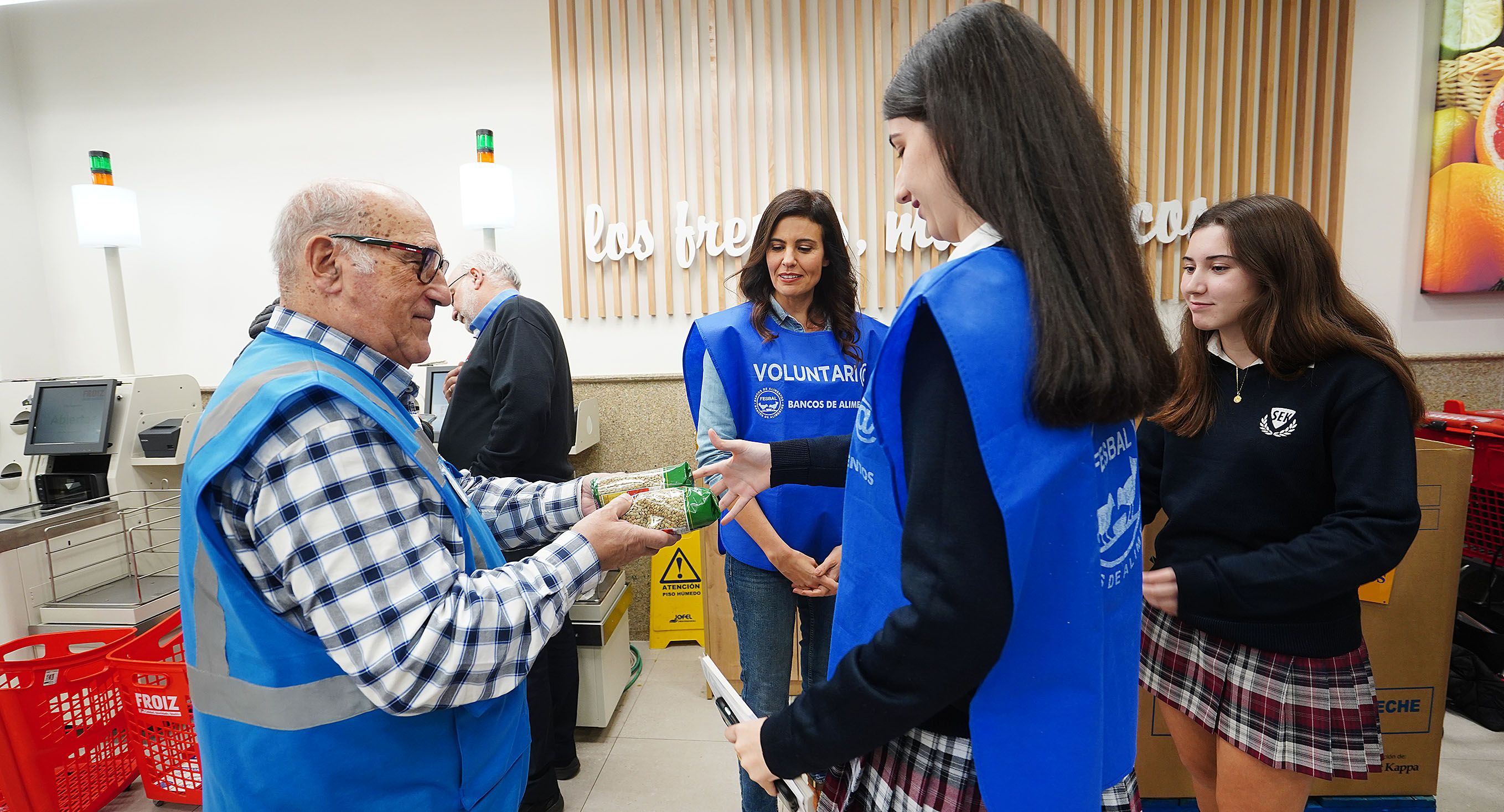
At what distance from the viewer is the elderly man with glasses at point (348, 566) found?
0.92 m

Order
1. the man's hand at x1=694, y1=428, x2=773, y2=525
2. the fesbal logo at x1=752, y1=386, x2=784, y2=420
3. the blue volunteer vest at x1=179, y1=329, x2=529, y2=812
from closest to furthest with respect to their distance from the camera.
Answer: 1. the blue volunteer vest at x1=179, y1=329, x2=529, y2=812
2. the man's hand at x1=694, y1=428, x2=773, y2=525
3. the fesbal logo at x1=752, y1=386, x2=784, y2=420

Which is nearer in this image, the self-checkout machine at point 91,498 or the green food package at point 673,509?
the green food package at point 673,509

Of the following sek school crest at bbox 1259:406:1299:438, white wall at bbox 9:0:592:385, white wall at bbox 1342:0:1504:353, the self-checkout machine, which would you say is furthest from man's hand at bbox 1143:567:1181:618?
white wall at bbox 1342:0:1504:353

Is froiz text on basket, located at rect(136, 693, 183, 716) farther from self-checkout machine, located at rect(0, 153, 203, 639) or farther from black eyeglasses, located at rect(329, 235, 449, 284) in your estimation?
black eyeglasses, located at rect(329, 235, 449, 284)

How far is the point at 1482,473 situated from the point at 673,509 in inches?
138

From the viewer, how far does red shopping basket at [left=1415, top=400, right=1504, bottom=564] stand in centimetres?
286

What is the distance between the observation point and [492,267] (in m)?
2.77

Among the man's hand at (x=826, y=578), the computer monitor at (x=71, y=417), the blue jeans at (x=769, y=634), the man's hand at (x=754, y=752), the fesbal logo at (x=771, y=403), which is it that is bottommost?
the blue jeans at (x=769, y=634)

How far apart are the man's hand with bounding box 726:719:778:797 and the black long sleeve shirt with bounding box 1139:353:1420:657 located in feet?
3.37

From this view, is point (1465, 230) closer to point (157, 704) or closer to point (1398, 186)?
point (1398, 186)

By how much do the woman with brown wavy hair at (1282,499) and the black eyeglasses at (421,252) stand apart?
1405mm

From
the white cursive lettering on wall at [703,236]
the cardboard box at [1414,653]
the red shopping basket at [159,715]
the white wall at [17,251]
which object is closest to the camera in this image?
the cardboard box at [1414,653]

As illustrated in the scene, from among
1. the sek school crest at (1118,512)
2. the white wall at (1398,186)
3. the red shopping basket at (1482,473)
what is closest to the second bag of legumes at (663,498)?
the sek school crest at (1118,512)

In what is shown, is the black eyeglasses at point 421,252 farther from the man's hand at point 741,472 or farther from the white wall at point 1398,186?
the white wall at point 1398,186
